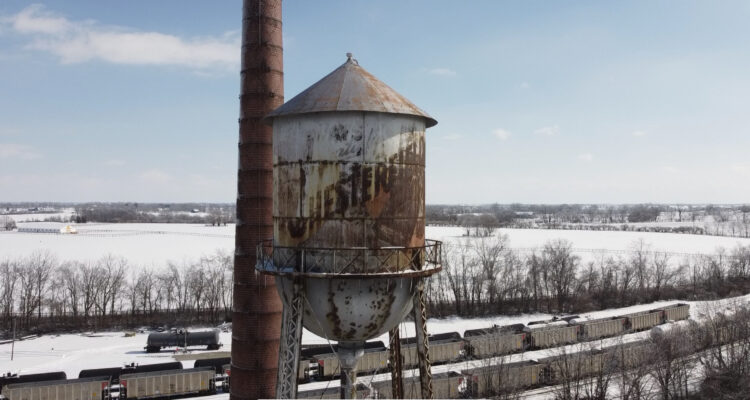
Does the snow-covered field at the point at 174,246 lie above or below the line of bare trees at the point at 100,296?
above

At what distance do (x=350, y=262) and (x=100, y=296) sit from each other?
45605mm

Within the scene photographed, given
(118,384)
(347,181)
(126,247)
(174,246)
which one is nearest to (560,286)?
(118,384)

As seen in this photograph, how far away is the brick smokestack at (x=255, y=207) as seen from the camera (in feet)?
50.8

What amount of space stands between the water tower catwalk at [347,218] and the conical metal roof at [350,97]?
28mm

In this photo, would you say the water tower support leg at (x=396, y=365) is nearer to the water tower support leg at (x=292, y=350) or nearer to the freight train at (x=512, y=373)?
the water tower support leg at (x=292, y=350)

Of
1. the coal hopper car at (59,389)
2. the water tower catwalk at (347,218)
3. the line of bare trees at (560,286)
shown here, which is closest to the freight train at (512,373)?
the coal hopper car at (59,389)

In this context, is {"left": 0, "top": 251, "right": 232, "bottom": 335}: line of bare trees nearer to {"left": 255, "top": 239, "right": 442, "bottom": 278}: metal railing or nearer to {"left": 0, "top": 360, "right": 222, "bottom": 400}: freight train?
{"left": 0, "top": 360, "right": 222, "bottom": 400}: freight train

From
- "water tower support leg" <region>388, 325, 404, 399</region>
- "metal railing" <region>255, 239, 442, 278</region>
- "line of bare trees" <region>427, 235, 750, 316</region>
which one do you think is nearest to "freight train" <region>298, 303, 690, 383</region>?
"line of bare trees" <region>427, 235, 750, 316</region>

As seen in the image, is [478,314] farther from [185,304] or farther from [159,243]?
[159,243]

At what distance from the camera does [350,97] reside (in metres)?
10.4

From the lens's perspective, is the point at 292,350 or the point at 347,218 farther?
the point at 292,350

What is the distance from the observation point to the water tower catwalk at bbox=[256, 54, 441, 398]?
33.0 feet

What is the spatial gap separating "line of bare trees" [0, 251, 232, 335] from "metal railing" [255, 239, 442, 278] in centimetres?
3662

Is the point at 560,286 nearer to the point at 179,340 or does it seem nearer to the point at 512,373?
the point at 512,373
